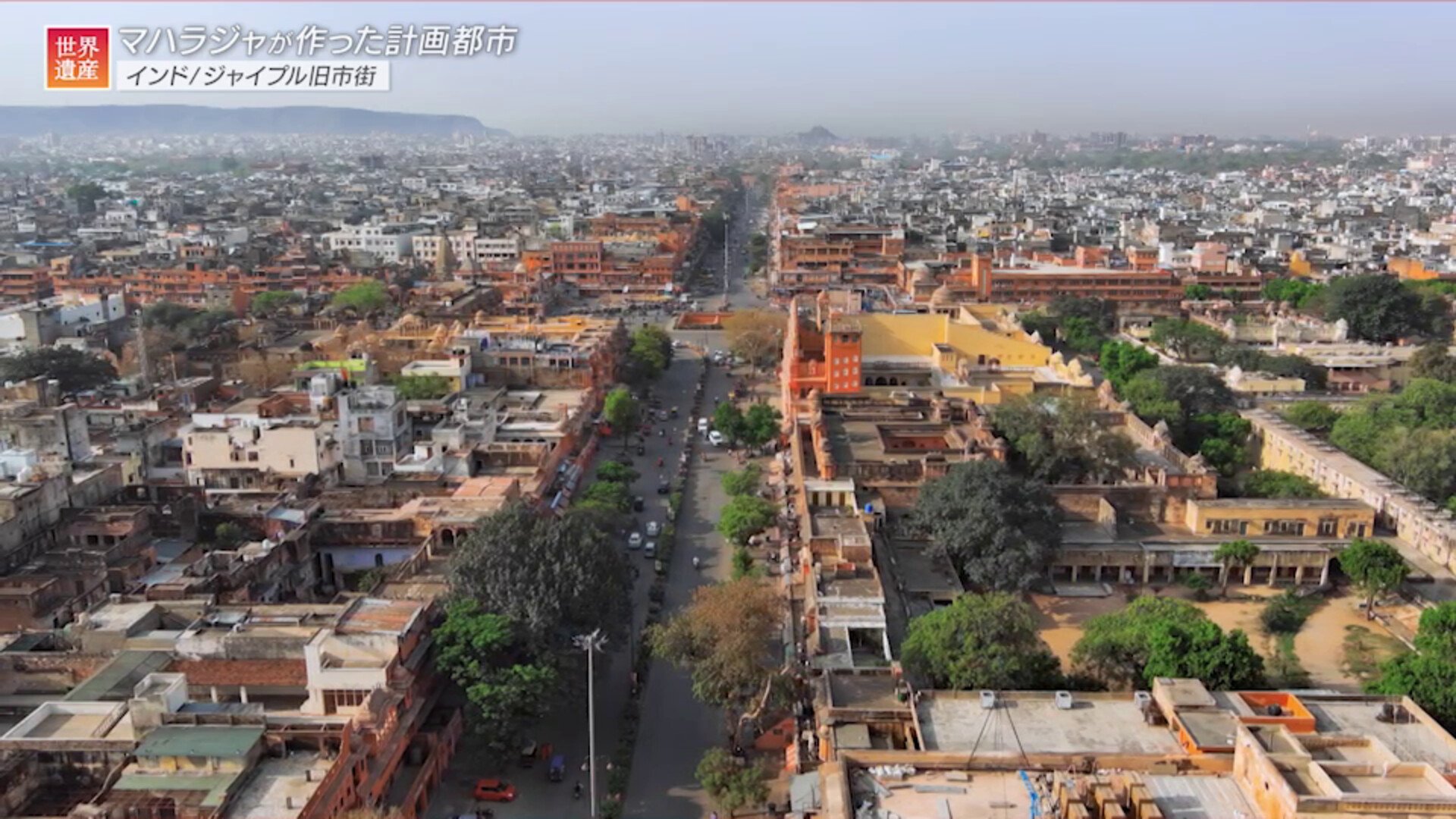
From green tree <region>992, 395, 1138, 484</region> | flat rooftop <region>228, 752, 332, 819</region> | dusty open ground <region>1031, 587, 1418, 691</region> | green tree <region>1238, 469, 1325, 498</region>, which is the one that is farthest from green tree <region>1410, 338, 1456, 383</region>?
flat rooftop <region>228, 752, 332, 819</region>

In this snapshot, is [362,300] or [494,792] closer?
[494,792]

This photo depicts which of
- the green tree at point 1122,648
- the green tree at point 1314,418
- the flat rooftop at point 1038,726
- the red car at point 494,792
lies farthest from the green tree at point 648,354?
the flat rooftop at point 1038,726

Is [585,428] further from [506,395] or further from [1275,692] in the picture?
[1275,692]

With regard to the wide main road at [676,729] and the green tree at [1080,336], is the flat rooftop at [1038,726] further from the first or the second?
the green tree at [1080,336]

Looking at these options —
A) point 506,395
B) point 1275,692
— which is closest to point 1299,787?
point 1275,692

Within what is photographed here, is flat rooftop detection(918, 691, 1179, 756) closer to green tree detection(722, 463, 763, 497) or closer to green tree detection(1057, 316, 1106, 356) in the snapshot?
green tree detection(722, 463, 763, 497)

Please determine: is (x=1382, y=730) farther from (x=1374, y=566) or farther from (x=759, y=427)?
(x=759, y=427)

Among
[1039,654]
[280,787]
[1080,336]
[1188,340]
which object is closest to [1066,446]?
[1039,654]
